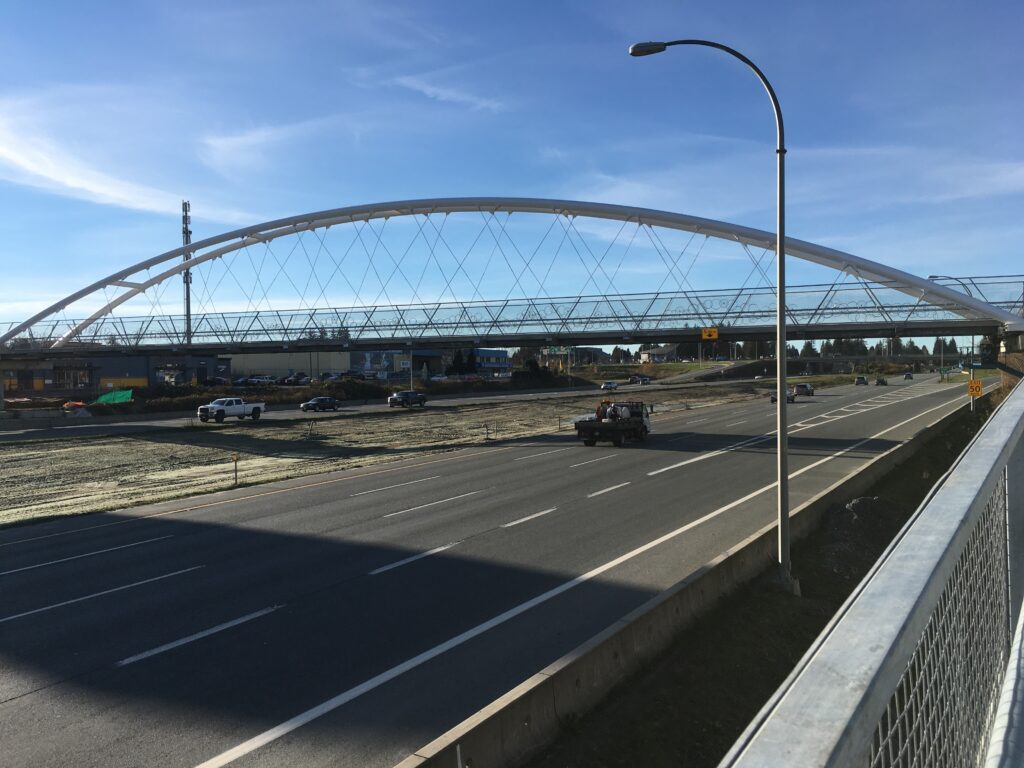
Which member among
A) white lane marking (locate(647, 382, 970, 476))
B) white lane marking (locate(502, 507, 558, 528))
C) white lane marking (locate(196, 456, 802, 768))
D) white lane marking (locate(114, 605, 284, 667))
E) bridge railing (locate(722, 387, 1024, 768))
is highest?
bridge railing (locate(722, 387, 1024, 768))

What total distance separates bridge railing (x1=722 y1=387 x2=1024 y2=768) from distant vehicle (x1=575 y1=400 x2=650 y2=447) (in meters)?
31.1

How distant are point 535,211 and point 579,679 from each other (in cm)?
6377

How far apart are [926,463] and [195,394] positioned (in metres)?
69.4

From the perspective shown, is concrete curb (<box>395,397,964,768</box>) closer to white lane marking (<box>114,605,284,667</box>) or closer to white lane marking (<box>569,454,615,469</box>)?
white lane marking (<box>114,605,284,667</box>)

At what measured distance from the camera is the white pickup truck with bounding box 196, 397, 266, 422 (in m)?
57.7

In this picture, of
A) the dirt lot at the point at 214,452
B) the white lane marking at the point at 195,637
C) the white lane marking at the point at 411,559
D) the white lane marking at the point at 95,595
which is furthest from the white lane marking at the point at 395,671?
the dirt lot at the point at 214,452

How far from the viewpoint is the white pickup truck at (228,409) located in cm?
5768

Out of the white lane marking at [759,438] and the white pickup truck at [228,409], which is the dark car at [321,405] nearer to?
the white pickup truck at [228,409]

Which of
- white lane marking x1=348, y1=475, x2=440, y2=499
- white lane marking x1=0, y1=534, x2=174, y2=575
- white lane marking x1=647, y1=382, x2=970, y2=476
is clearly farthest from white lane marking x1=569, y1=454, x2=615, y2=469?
white lane marking x1=0, y1=534, x2=174, y2=575

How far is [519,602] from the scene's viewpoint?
11180 millimetres

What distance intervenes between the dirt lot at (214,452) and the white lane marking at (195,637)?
14.0m

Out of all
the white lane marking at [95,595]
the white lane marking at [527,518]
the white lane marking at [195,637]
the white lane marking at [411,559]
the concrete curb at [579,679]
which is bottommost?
the white lane marking at [527,518]

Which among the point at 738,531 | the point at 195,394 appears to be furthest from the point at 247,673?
the point at 195,394

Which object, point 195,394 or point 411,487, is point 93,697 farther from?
point 195,394
